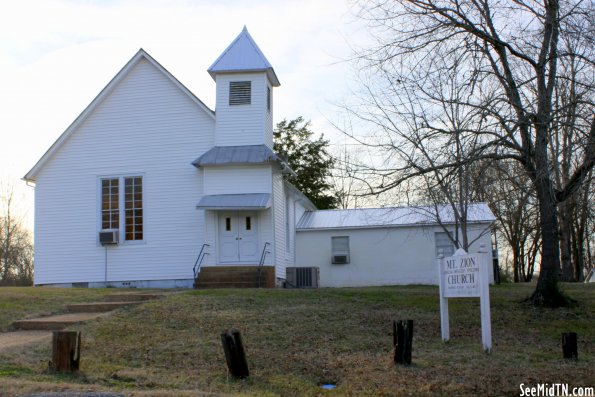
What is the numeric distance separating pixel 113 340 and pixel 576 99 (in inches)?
367

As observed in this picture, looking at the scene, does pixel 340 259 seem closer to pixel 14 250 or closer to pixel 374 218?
pixel 374 218

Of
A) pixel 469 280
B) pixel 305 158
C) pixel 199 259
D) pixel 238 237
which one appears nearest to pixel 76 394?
pixel 469 280

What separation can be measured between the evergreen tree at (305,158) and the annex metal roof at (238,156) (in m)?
19.6

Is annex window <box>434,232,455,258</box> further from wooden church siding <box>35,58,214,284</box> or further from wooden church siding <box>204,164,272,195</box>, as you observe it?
wooden church siding <box>35,58,214,284</box>

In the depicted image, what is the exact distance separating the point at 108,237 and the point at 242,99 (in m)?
6.43

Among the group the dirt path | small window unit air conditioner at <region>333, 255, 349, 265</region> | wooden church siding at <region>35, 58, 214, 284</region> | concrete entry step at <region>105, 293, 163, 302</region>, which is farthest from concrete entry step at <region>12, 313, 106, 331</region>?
small window unit air conditioner at <region>333, 255, 349, 265</region>

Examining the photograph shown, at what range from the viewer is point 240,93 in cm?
2378

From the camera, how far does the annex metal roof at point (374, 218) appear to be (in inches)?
1075

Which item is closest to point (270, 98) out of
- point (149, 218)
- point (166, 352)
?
point (149, 218)

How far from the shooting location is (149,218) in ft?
77.4

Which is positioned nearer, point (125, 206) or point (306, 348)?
point (306, 348)

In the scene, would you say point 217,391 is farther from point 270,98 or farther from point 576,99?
point 270,98

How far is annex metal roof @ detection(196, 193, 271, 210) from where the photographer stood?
2207 cm

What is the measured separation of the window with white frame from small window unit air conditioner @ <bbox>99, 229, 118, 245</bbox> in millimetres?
300
